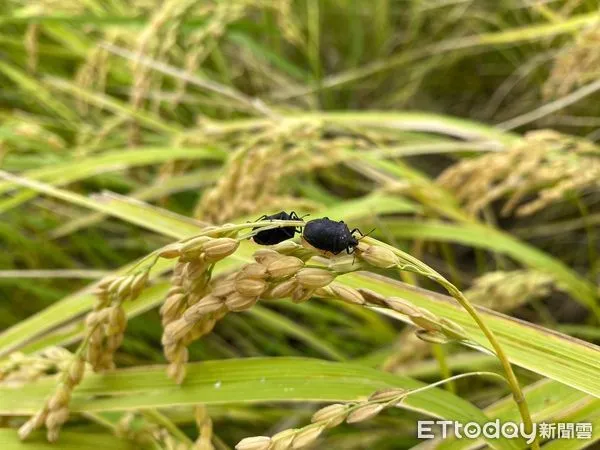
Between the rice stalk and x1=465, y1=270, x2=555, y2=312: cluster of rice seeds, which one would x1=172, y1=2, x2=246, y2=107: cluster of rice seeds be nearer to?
x1=465, y1=270, x2=555, y2=312: cluster of rice seeds

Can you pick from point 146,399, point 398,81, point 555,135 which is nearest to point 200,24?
point 398,81

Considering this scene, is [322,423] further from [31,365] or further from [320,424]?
[31,365]

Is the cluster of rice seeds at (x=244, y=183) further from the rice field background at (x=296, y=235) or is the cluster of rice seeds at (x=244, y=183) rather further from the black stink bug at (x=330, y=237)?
the black stink bug at (x=330, y=237)

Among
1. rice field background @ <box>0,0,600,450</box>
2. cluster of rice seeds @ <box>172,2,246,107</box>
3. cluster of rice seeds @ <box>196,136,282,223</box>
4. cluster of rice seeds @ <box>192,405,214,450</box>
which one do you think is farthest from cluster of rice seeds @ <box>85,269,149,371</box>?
cluster of rice seeds @ <box>172,2,246,107</box>

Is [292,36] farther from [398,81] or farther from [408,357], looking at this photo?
[408,357]

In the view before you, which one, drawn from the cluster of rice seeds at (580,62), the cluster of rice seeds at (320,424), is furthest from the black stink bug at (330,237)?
the cluster of rice seeds at (580,62)

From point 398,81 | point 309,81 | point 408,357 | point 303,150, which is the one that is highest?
point 398,81
